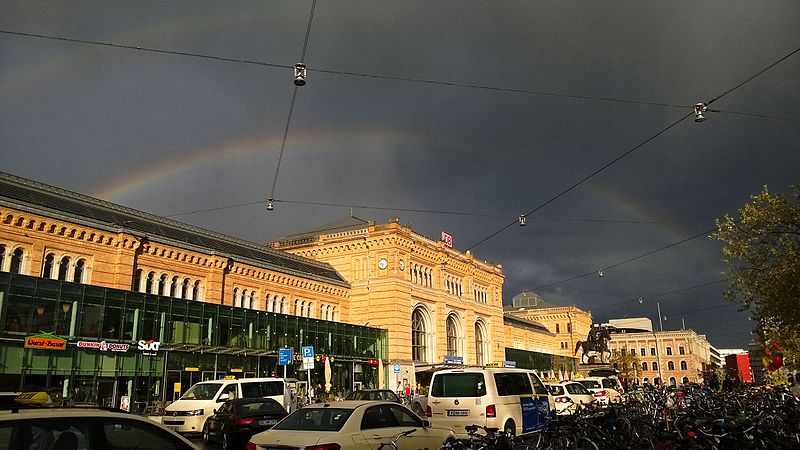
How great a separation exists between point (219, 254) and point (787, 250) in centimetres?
3499

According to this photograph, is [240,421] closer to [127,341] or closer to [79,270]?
[127,341]

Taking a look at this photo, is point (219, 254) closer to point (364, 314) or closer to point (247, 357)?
point (247, 357)

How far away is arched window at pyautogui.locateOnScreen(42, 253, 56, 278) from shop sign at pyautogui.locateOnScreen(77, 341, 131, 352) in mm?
4977

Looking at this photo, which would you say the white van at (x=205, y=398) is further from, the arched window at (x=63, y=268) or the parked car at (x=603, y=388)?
the arched window at (x=63, y=268)

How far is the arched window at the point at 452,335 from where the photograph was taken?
63.9 meters

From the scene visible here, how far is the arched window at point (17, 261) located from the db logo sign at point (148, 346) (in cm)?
721

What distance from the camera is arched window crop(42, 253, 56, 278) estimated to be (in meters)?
32.2

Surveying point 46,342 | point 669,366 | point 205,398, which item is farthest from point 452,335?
point 669,366

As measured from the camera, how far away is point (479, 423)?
15578 mm

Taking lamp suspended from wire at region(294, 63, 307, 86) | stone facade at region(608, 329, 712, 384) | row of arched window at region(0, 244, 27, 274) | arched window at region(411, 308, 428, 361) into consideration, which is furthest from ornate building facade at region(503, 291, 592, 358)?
lamp suspended from wire at region(294, 63, 307, 86)

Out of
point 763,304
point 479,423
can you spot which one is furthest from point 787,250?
point 479,423

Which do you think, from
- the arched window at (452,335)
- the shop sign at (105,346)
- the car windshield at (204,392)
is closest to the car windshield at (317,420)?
the car windshield at (204,392)

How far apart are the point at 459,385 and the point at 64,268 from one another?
2672 centimetres

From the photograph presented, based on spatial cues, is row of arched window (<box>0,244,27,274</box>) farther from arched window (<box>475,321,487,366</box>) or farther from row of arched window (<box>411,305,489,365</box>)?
arched window (<box>475,321,487,366</box>)
